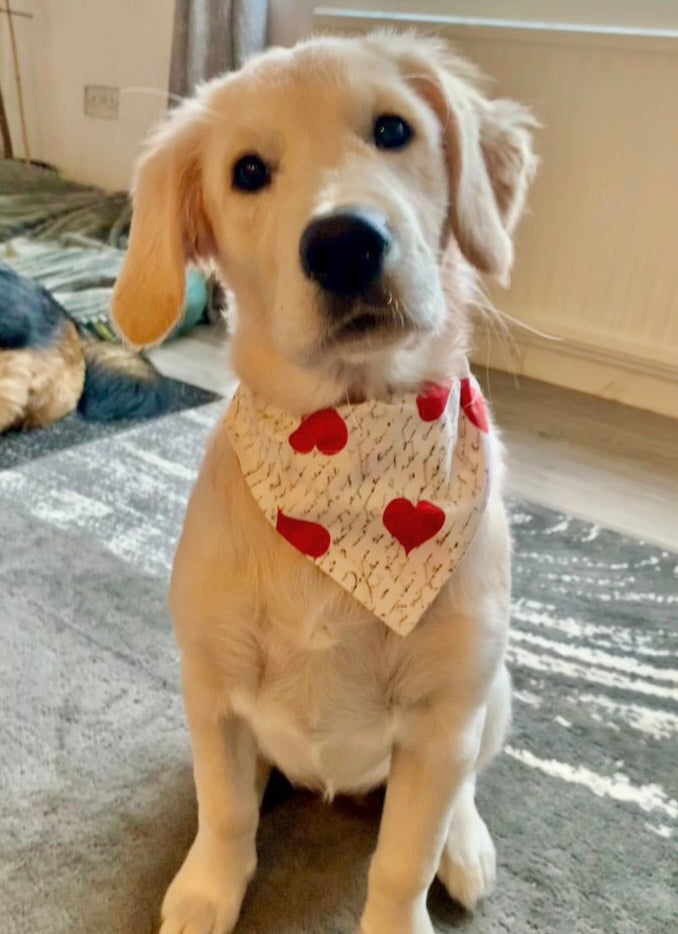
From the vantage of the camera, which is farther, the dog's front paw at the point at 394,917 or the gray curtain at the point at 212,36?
the gray curtain at the point at 212,36

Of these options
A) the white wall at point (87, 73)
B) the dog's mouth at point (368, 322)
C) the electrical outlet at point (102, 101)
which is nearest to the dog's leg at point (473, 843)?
the dog's mouth at point (368, 322)

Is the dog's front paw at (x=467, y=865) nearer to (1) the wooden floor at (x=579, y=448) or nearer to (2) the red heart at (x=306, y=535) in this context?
(2) the red heart at (x=306, y=535)

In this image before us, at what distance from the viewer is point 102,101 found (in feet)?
12.7

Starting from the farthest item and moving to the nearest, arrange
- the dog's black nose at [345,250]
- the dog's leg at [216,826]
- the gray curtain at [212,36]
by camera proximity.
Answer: the gray curtain at [212,36], the dog's leg at [216,826], the dog's black nose at [345,250]

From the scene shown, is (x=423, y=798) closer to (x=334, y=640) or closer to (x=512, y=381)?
(x=334, y=640)

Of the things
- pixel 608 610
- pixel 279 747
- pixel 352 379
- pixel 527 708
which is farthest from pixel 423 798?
pixel 608 610

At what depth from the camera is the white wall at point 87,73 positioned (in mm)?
3682

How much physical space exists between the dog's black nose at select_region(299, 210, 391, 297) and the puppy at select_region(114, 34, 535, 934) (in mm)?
62

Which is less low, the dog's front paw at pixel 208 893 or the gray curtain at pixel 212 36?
the gray curtain at pixel 212 36

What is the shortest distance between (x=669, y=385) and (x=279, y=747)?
78.2 inches

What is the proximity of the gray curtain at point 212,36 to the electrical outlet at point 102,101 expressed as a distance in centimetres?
73

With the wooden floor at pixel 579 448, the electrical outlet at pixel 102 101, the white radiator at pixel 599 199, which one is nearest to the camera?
the wooden floor at pixel 579 448

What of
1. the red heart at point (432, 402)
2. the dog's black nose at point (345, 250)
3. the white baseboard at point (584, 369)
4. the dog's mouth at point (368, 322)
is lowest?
the white baseboard at point (584, 369)

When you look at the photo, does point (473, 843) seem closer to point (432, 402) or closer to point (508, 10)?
point (432, 402)
